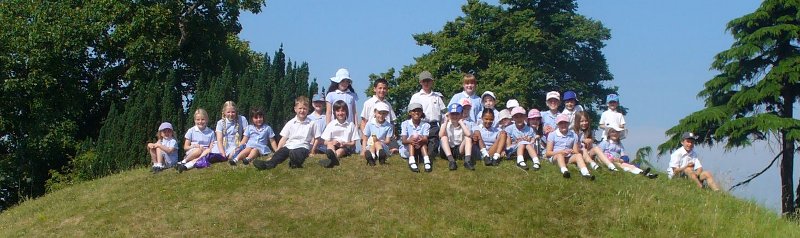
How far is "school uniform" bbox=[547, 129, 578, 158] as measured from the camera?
16.0m

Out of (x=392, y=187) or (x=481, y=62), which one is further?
(x=481, y=62)

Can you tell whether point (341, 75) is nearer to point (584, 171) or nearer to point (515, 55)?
point (584, 171)

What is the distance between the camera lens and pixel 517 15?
39000 millimetres

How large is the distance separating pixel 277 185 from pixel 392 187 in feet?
6.56

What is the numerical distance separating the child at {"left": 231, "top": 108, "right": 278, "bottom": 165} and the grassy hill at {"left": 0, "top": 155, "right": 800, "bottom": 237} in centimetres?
54

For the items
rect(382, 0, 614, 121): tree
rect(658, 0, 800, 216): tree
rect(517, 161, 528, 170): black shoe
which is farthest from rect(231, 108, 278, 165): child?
rect(382, 0, 614, 121): tree

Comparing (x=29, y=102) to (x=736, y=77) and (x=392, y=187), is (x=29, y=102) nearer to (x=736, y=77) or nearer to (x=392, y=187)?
(x=392, y=187)

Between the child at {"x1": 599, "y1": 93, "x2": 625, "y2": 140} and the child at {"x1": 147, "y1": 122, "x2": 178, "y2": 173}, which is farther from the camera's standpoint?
the child at {"x1": 147, "y1": 122, "x2": 178, "y2": 173}

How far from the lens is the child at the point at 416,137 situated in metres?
15.7

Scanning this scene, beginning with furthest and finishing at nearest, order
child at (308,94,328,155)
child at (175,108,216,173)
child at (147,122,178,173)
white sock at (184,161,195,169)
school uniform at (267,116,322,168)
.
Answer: child at (147,122,178,173)
child at (175,108,216,173)
white sock at (184,161,195,169)
child at (308,94,328,155)
school uniform at (267,116,322,168)

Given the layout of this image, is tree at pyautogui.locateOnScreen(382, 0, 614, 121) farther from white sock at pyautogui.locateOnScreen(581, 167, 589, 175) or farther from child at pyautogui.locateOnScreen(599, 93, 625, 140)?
white sock at pyautogui.locateOnScreen(581, 167, 589, 175)

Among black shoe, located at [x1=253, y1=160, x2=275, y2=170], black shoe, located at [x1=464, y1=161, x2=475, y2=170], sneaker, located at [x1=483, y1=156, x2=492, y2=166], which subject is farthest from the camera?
black shoe, located at [x1=253, y1=160, x2=275, y2=170]

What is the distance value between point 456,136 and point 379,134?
1370 mm

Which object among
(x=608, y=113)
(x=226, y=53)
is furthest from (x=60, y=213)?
(x=226, y=53)
